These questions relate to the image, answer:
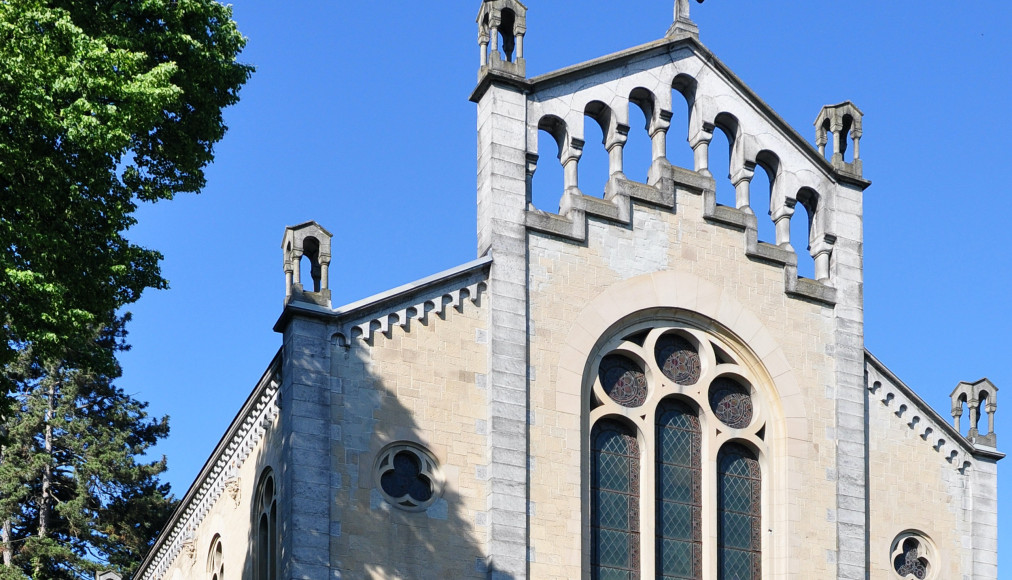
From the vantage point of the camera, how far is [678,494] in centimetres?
3184

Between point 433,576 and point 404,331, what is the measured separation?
14.0 feet

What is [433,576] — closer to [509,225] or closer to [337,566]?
[337,566]

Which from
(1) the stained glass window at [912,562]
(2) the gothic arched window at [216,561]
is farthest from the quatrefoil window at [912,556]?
(2) the gothic arched window at [216,561]

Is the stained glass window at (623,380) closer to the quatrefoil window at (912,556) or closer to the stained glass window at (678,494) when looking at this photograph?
the stained glass window at (678,494)

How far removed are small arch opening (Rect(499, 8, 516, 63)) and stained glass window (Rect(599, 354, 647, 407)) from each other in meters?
6.11

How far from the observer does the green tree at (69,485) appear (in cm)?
5112

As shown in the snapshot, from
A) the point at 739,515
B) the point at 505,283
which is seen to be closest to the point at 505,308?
the point at 505,283

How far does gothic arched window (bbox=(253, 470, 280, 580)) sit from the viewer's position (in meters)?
30.6

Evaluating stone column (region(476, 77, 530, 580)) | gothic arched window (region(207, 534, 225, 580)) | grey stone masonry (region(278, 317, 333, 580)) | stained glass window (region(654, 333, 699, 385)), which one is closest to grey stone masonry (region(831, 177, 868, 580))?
stained glass window (region(654, 333, 699, 385))

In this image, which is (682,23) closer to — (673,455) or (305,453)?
(673,455)

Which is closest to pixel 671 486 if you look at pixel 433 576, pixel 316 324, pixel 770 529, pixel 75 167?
pixel 770 529

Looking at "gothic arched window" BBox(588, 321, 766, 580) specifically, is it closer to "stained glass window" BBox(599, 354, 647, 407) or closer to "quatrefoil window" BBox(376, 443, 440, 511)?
"stained glass window" BBox(599, 354, 647, 407)

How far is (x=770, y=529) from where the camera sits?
3231 centimetres

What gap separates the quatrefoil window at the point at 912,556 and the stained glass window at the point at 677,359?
513 cm
